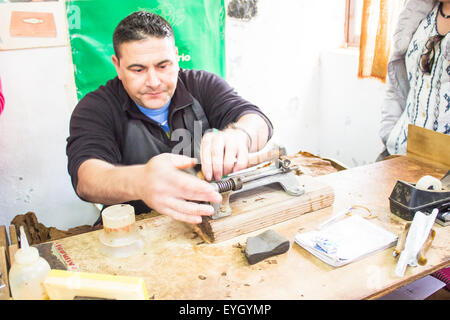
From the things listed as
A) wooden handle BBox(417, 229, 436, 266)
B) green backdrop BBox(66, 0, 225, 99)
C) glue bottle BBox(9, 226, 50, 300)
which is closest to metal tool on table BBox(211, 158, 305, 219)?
wooden handle BBox(417, 229, 436, 266)

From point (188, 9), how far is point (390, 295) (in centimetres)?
231

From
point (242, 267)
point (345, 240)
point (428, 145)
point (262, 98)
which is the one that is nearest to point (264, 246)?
point (242, 267)

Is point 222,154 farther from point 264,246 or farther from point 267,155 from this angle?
point 264,246

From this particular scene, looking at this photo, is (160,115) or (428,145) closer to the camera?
(428,145)

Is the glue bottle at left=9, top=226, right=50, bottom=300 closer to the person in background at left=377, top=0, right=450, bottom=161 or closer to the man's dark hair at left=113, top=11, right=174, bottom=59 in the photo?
the man's dark hair at left=113, top=11, right=174, bottom=59

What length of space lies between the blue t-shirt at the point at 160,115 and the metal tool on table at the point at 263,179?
25.1 inches

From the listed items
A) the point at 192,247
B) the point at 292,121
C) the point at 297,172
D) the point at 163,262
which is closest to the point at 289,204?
the point at 297,172

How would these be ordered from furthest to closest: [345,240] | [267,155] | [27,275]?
[267,155] → [345,240] → [27,275]

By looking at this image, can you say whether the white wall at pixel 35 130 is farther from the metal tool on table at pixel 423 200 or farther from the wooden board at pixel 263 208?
the metal tool on table at pixel 423 200

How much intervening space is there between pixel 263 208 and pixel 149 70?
0.84 meters

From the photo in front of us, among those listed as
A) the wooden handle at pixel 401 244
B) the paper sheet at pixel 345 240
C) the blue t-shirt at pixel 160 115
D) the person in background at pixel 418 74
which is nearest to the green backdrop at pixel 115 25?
the blue t-shirt at pixel 160 115

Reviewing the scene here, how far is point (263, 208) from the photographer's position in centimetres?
127

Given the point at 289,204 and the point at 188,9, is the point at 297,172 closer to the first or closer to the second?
the point at 289,204

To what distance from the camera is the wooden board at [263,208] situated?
1211 mm
